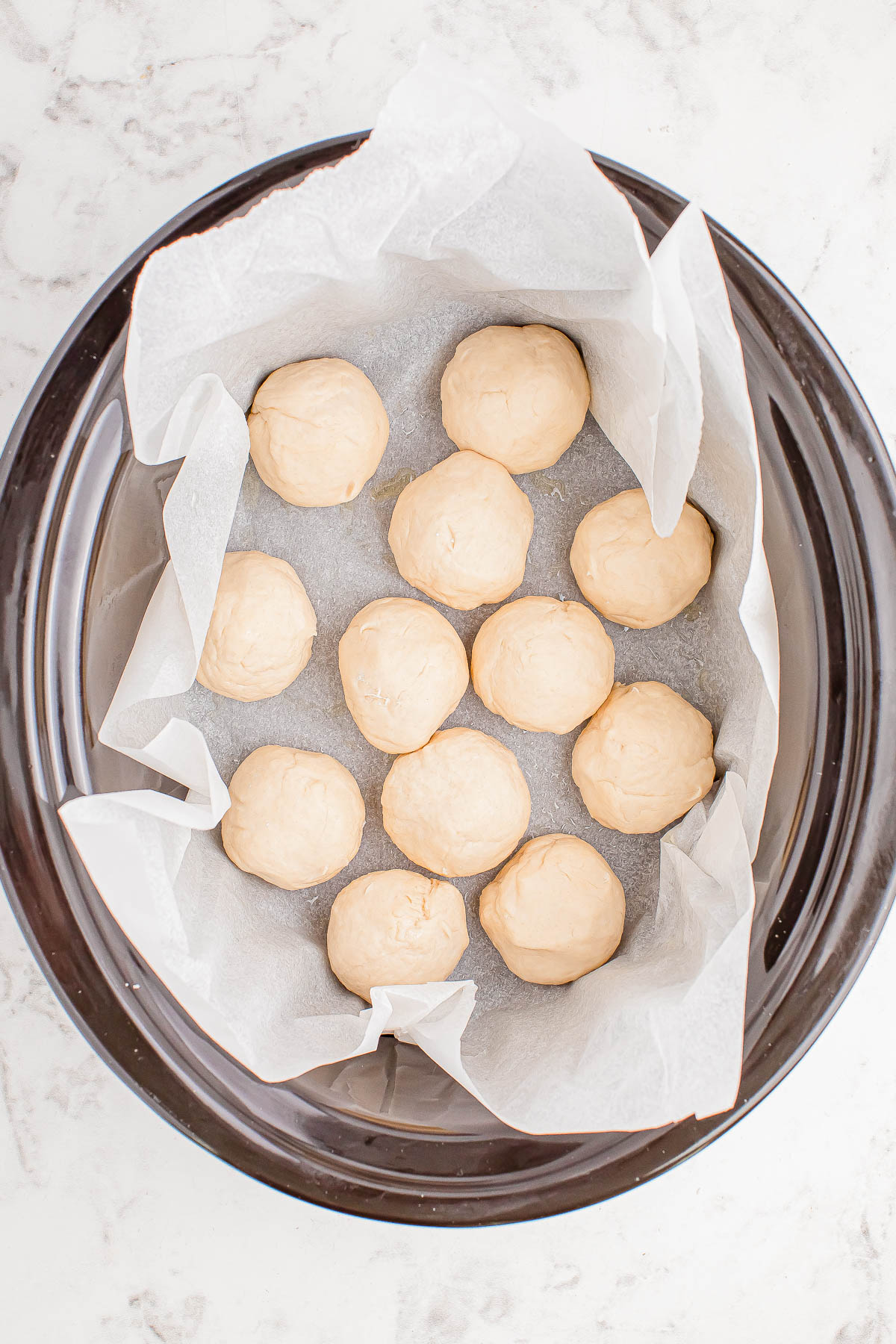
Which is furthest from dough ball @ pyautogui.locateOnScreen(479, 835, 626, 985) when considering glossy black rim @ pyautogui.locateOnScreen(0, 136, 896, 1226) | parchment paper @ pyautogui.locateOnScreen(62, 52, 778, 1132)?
glossy black rim @ pyautogui.locateOnScreen(0, 136, 896, 1226)

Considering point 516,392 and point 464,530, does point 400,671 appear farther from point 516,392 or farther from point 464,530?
point 516,392

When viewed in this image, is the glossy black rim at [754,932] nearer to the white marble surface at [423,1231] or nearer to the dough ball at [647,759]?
the dough ball at [647,759]

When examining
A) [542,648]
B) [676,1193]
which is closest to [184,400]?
[542,648]

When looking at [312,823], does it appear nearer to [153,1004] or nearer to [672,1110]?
[153,1004]

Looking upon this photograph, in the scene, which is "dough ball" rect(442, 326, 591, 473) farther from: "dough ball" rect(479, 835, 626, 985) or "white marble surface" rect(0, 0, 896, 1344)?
"dough ball" rect(479, 835, 626, 985)

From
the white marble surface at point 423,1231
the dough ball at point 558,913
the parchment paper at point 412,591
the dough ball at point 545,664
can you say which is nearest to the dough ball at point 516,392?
the parchment paper at point 412,591

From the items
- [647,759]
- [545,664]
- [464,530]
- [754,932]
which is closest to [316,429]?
[464,530]

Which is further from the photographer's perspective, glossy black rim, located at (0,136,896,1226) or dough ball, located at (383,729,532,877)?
dough ball, located at (383,729,532,877)
